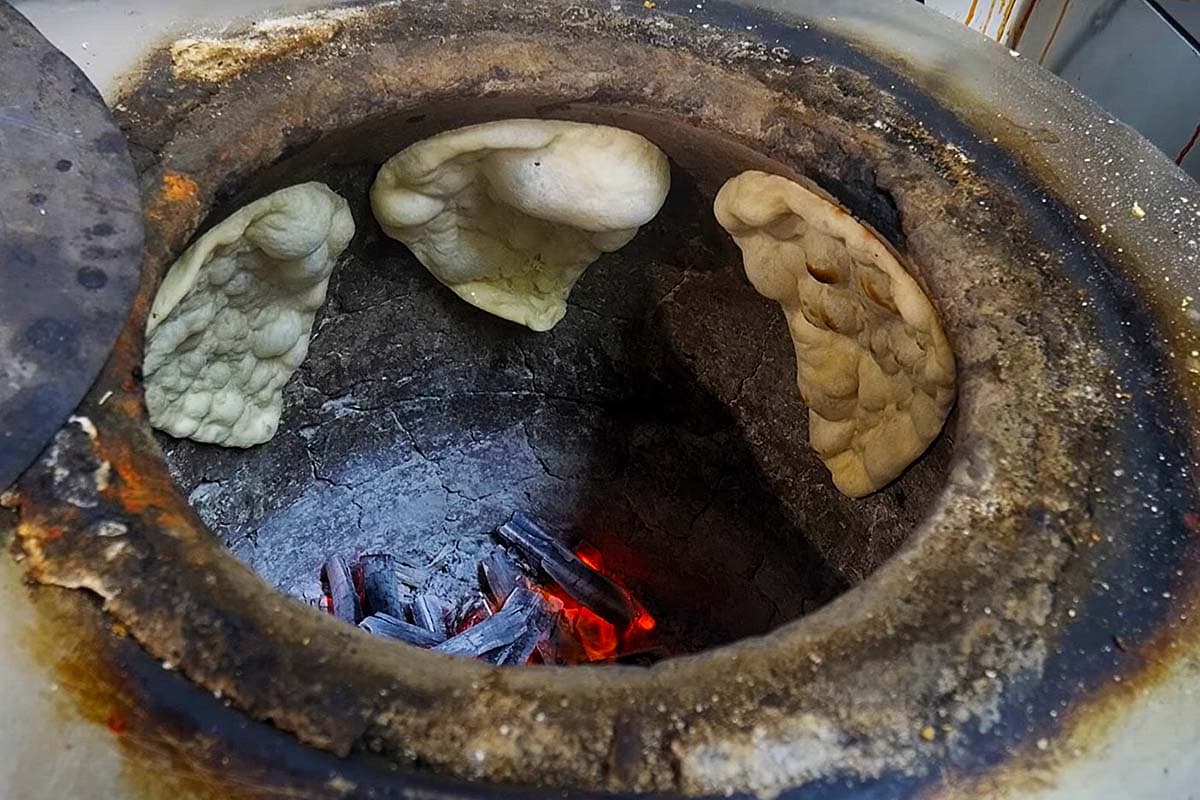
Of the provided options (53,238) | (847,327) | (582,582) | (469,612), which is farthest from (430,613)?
(53,238)

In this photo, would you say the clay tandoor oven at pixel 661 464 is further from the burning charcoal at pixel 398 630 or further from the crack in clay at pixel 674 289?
the burning charcoal at pixel 398 630

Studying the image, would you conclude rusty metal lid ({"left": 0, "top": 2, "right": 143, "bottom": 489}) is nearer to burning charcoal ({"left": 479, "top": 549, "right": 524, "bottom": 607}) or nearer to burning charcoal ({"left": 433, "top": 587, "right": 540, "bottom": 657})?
burning charcoal ({"left": 433, "top": 587, "right": 540, "bottom": 657})

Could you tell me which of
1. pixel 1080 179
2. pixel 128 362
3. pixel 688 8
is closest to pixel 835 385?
pixel 1080 179

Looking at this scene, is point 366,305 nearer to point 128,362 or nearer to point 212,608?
point 128,362

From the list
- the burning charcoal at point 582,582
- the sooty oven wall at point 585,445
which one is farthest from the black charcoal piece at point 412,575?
the burning charcoal at point 582,582

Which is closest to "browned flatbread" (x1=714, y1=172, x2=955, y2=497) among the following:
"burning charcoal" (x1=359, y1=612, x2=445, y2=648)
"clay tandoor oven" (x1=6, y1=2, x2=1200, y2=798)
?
"clay tandoor oven" (x1=6, y1=2, x2=1200, y2=798)

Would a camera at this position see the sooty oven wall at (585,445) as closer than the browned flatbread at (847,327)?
No

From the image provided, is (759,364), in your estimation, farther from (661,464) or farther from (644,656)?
(644,656)
